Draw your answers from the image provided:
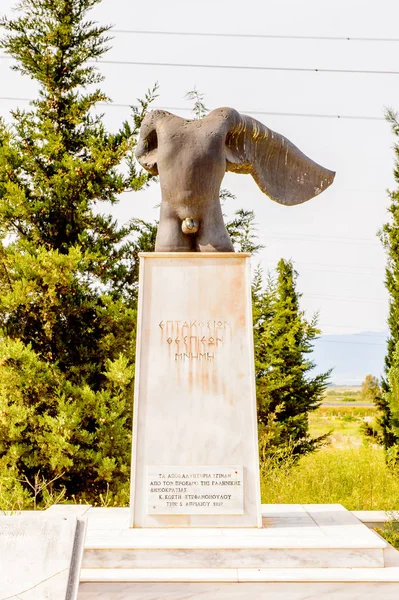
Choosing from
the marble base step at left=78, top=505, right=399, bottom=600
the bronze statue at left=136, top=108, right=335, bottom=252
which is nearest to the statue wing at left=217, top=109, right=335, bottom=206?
the bronze statue at left=136, top=108, right=335, bottom=252

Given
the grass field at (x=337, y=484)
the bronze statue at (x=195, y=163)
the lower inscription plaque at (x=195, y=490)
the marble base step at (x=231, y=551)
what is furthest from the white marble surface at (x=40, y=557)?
the grass field at (x=337, y=484)

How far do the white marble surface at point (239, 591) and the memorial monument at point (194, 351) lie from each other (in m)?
0.80

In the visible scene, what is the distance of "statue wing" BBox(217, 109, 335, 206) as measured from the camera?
507 cm

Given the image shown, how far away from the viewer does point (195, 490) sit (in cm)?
436

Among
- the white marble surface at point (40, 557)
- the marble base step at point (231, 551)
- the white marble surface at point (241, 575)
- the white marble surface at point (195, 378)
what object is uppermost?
the white marble surface at point (195, 378)

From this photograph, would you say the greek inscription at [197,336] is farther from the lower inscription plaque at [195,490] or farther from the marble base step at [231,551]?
the marble base step at [231,551]

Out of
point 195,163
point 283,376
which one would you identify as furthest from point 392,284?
point 195,163

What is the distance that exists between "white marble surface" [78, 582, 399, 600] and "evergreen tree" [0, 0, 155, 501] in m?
3.43

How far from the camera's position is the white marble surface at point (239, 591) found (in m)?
3.41

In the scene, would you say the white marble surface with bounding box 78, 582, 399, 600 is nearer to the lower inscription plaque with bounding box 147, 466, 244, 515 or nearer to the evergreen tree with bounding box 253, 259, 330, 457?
the lower inscription plaque with bounding box 147, 466, 244, 515

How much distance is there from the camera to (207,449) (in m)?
4.41

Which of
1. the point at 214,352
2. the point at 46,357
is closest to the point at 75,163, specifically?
the point at 46,357

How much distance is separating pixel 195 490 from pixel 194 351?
38.7 inches

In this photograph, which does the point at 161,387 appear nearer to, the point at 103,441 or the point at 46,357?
the point at 103,441
